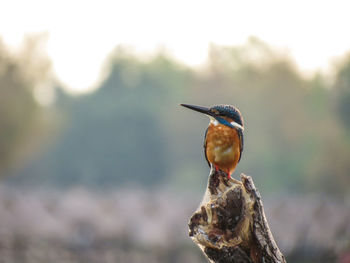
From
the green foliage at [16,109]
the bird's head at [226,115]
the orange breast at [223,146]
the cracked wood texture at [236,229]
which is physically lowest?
the cracked wood texture at [236,229]

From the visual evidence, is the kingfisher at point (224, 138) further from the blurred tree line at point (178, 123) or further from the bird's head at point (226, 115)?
the blurred tree line at point (178, 123)

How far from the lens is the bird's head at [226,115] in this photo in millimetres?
6102

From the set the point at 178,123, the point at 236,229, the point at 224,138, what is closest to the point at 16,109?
the point at 178,123

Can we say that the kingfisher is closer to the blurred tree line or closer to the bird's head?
the bird's head

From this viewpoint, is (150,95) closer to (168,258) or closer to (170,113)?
(170,113)

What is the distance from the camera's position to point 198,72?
268 ft

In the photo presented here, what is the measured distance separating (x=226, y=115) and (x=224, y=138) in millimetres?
256

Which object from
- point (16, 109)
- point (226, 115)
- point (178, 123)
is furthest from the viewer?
point (178, 123)

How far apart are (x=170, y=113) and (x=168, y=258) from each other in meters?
56.3

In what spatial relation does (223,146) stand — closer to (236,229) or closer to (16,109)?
(236,229)

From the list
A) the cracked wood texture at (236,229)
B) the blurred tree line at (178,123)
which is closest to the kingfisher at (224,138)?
the cracked wood texture at (236,229)

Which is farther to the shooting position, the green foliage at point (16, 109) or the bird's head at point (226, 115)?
the green foliage at point (16, 109)

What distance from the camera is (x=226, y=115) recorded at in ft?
20.3

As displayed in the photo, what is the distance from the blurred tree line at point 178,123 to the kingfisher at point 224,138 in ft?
109
